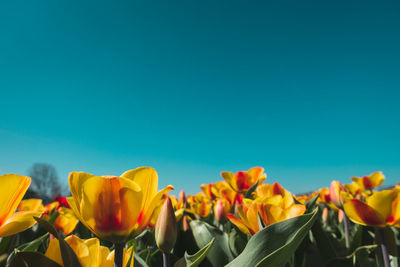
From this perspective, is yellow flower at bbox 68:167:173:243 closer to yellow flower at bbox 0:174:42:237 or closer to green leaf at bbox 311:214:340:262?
yellow flower at bbox 0:174:42:237

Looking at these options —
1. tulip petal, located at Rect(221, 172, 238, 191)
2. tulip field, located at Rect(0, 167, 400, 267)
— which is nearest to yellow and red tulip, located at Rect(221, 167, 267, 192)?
tulip petal, located at Rect(221, 172, 238, 191)

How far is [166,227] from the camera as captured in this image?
934 mm

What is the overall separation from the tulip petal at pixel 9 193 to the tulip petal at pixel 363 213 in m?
1.36

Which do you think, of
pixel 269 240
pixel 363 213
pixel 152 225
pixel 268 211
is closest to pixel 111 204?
pixel 269 240

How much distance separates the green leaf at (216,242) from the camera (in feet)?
4.13

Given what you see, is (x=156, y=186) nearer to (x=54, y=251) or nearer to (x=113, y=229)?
(x=113, y=229)

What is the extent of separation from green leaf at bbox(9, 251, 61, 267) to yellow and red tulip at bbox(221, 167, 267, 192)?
180 cm

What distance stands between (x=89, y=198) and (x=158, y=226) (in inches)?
12.4

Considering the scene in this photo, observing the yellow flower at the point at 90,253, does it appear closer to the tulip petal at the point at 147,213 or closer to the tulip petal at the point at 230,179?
the tulip petal at the point at 147,213

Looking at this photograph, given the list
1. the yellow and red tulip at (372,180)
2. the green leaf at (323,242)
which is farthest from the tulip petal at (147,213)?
the yellow and red tulip at (372,180)

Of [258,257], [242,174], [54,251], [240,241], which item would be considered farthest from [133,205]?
[242,174]

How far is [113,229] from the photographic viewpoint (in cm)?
74

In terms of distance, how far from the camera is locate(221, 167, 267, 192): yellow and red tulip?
2.27 m

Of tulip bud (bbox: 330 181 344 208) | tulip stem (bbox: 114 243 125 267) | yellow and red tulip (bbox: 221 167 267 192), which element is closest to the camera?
tulip stem (bbox: 114 243 125 267)
